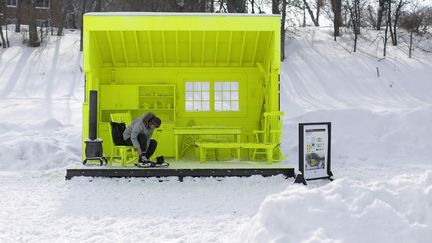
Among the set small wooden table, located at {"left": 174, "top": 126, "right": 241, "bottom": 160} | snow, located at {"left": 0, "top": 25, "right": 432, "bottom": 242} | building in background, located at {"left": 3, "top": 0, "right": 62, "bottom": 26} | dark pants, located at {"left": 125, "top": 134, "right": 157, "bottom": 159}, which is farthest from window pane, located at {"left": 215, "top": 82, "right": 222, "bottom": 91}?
building in background, located at {"left": 3, "top": 0, "right": 62, "bottom": 26}

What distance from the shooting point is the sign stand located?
830cm

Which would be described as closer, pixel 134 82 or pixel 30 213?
pixel 30 213

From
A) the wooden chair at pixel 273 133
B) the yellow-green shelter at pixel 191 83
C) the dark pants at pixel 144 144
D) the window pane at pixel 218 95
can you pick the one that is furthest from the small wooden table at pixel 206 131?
the window pane at pixel 218 95

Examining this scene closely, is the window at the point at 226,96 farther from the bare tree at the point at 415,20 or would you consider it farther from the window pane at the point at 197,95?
the bare tree at the point at 415,20

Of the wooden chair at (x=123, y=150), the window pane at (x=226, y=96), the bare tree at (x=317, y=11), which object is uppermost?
the bare tree at (x=317, y=11)

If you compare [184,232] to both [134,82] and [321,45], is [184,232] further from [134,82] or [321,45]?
[321,45]

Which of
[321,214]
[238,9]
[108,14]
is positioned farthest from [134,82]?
[238,9]

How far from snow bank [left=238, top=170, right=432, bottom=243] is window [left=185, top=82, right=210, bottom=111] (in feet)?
25.0

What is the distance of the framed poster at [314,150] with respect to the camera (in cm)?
Answer: 832

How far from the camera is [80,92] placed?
22.0 meters

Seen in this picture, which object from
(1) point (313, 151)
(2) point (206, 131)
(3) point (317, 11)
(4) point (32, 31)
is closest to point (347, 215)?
(1) point (313, 151)

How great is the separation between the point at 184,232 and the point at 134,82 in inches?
282

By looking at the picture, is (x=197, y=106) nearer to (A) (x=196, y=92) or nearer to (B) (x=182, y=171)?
(A) (x=196, y=92)

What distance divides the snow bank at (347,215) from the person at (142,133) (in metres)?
4.87
